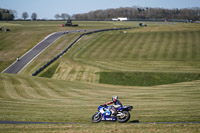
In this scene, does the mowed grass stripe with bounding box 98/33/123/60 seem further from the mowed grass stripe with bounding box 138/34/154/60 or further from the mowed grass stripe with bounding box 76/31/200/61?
the mowed grass stripe with bounding box 138/34/154/60

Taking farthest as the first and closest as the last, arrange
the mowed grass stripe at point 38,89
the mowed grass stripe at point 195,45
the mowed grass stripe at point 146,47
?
the mowed grass stripe at point 146,47, the mowed grass stripe at point 195,45, the mowed grass stripe at point 38,89

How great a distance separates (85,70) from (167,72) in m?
17.7

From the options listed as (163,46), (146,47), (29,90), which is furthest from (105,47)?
(29,90)

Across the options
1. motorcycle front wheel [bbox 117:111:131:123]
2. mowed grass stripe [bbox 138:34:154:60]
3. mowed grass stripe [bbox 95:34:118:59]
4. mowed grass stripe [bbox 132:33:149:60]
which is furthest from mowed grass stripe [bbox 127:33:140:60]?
motorcycle front wheel [bbox 117:111:131:123]

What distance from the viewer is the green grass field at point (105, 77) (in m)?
19.9

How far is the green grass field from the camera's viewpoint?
1994 centimetres

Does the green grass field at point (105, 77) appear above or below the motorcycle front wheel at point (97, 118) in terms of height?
below

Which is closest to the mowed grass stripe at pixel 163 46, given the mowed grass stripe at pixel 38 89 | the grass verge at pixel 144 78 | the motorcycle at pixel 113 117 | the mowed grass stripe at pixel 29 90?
the grass verge at pixel 144 78

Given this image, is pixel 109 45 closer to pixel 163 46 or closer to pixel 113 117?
pixel 163 46

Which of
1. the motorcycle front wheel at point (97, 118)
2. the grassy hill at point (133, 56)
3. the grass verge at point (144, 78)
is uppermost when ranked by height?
the motorcycle front wheel at point (97, 118)

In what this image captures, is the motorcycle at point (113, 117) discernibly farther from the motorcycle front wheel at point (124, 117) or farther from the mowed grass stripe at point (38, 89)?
the mowed grass stripe at point (38, 89)

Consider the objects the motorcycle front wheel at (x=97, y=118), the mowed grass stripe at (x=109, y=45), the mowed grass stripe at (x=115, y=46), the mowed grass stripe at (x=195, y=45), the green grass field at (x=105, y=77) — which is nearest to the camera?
the motorcycle front wheel at (x=97, y=118)

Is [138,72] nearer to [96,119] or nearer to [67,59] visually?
[67,59]

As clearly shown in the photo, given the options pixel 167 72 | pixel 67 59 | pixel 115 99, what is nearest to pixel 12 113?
pixel 115 99
